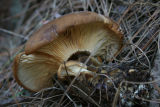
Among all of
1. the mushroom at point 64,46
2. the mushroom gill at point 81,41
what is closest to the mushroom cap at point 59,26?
the mushroom at point 64,46

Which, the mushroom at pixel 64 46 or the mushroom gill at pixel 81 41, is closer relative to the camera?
the mushroom at pixel 64 46

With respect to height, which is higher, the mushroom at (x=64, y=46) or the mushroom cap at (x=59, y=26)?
the mushroom cap at (x=59, y=26)

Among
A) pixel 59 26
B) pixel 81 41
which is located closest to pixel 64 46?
pixel 81 41

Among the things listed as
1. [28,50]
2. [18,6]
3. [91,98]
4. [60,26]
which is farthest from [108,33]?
[18,6]

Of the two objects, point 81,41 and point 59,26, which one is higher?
point 59,26

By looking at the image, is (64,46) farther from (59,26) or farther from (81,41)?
(59,26)

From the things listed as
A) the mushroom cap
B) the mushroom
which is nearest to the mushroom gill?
the mushroom

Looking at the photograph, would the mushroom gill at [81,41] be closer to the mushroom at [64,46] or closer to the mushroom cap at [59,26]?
the mushroom at [64,46]

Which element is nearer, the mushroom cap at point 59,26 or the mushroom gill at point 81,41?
the mushroom cap at point 59,26

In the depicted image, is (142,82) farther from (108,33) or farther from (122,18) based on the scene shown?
(122,18)
